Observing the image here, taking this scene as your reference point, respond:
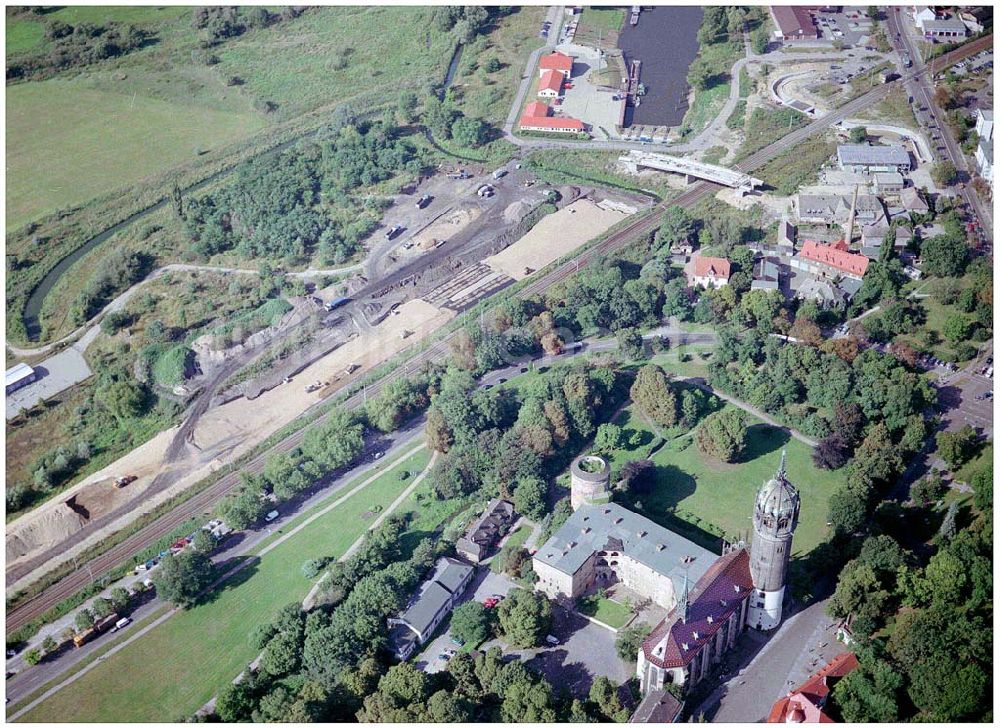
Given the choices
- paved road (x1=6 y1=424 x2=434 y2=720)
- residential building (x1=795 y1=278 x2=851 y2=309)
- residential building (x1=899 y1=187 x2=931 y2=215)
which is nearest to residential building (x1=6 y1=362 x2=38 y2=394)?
paved road (x1=6 y1=424 x2=434 y2=720)

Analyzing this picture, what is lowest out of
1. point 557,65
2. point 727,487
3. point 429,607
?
point 727,487

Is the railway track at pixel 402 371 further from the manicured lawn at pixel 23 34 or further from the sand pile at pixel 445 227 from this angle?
the manicured lawn at pixel 23 34

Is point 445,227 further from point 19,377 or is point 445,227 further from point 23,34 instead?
point 23,34

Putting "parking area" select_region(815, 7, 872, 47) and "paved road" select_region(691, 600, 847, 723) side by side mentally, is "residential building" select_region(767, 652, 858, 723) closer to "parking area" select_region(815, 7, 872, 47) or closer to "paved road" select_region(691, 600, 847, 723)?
"paved road" select_region(691, 600, 847, 723)

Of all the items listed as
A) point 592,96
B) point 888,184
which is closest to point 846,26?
point 592,96

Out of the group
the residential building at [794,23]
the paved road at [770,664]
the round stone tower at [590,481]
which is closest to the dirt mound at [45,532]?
the round stone tower at [590,481]
